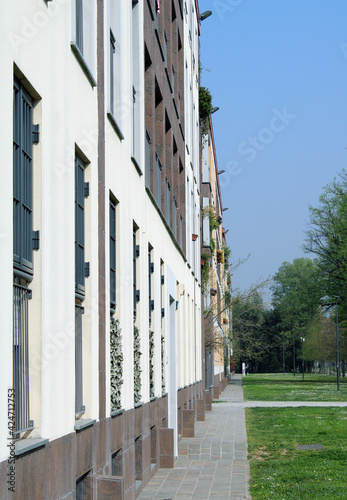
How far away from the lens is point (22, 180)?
20.3 feet

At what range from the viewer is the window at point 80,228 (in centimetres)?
836

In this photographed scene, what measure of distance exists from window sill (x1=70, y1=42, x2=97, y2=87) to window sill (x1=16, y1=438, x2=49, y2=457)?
3.81 metres

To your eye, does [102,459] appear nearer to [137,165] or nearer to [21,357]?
[21,357]

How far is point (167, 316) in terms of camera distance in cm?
1802

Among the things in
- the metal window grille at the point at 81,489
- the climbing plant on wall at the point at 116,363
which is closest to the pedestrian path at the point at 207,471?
the climbing plant on wall at the point at 116,363

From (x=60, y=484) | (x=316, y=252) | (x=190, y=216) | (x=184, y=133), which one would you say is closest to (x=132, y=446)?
(x=60, y=484)

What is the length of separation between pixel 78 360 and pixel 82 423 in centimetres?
71

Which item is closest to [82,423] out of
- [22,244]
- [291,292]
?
[22,244]

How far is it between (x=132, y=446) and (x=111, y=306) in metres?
2.34

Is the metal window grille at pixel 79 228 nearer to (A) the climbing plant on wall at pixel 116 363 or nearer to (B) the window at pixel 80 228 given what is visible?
(B) the window at pixel 80 228

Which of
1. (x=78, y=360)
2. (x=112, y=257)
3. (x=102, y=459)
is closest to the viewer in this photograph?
(x=78, y=360)

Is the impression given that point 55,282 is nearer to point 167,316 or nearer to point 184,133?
point 167,316

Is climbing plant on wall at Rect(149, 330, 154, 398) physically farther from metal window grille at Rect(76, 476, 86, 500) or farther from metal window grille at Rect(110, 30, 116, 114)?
metal window grille at Rect(76, 476, 86, 500)

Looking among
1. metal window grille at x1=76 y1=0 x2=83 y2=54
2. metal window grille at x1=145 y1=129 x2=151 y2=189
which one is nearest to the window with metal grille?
metal window grille at x1=76 y1=0 x2=83 y2=54
